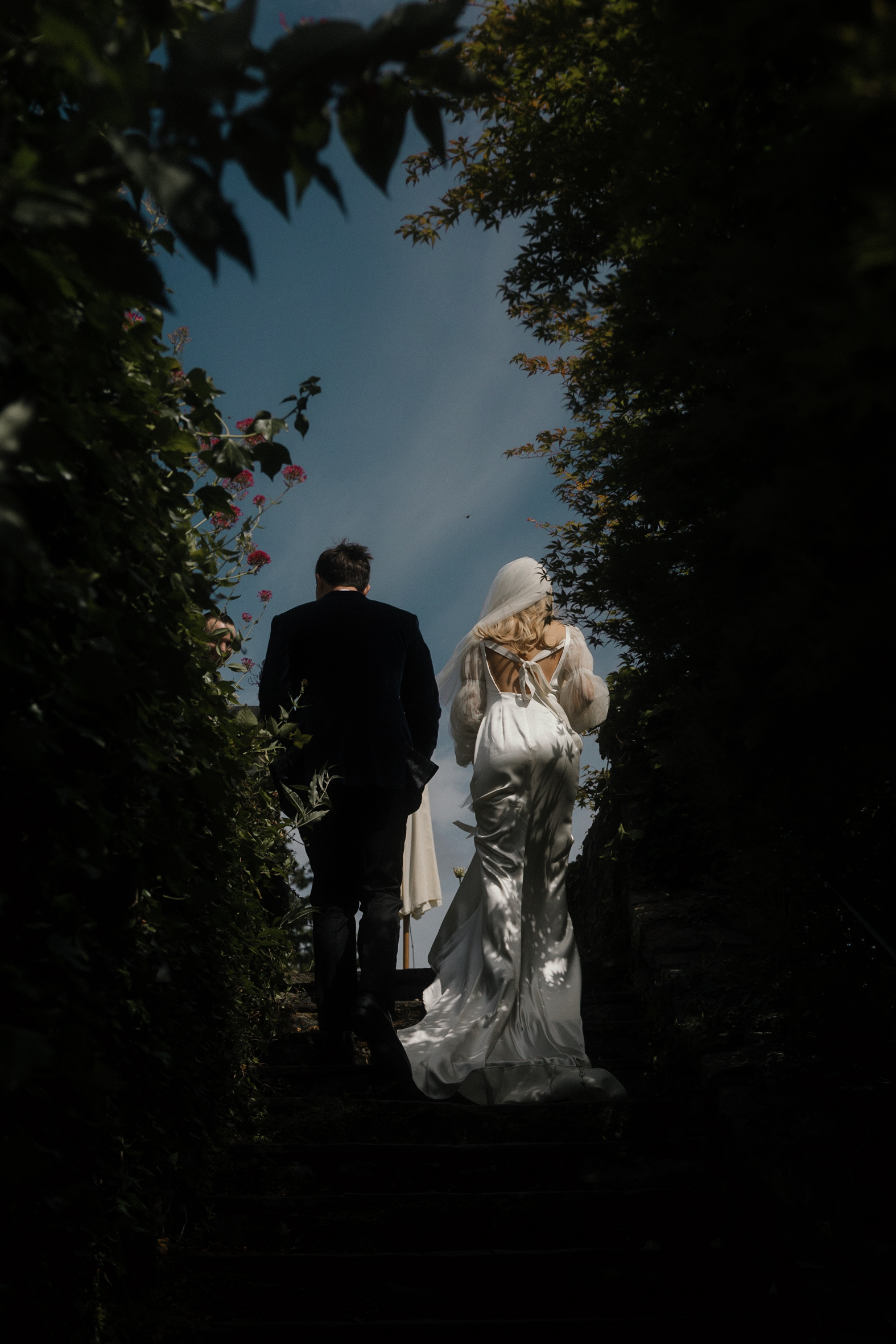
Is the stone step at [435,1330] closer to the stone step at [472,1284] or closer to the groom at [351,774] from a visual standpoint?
the stone step at [472,1284]

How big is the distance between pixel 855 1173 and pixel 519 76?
2.66 meters

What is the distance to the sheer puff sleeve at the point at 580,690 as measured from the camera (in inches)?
212

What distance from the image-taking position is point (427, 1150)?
3297mm

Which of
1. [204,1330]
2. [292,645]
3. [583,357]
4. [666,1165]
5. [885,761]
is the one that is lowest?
[204,1330]

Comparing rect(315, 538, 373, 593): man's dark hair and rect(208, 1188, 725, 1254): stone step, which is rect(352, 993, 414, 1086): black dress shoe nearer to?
rect(208, 1188, 725, 1254): stone step

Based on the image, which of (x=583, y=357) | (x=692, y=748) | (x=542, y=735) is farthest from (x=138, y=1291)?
(x=542, y=735)

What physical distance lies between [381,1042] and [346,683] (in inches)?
59.5

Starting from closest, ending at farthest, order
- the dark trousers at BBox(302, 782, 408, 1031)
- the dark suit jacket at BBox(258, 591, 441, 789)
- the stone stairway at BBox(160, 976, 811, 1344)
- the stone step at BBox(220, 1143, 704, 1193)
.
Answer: the stone stairway at BBox(160, 976, 811, 1344), the stone step at BBox(220, 1143, 704, 1193), the dark trousers at BBox(302, 782, 408, 1031), the dark suit jacket at BBox(258, 591, 441, 789)

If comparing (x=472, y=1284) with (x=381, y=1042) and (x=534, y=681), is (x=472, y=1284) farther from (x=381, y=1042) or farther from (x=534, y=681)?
(x=534, y=681)

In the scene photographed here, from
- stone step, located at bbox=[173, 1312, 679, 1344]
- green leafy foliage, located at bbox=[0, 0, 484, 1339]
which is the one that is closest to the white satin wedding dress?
stone step, located at bbox=[173, 1312, 679, 1344]

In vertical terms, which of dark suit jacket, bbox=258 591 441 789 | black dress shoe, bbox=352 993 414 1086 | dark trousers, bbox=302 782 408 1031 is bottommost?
black dress shoe, bbox=352 993 414 1086

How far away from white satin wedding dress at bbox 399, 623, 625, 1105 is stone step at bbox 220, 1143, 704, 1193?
846 millimetres

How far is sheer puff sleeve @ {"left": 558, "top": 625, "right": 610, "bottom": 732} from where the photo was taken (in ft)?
17.7

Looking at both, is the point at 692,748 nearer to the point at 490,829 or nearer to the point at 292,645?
the point at 292,645
